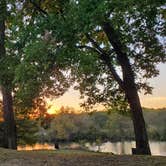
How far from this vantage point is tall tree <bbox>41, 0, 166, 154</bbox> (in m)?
12.4

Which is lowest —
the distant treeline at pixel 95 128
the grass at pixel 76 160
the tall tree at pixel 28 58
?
A: the grass at pixel 76 160

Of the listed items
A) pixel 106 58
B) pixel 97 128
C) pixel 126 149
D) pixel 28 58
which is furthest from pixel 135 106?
pixel 97 128

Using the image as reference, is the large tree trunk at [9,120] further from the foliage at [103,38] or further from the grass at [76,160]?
the grass at [76,160]

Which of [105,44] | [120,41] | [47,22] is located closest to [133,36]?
[120,41]

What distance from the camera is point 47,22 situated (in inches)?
557

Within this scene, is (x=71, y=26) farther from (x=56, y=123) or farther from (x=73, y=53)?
(x=56, y=123)

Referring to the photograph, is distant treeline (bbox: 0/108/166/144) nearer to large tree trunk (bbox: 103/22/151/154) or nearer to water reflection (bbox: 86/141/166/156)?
water reflection (bbox: 86/141/166/156)

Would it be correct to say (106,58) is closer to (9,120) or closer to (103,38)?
(103,38)

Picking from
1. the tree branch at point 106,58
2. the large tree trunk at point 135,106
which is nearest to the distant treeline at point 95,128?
the tree branch at point 106,58

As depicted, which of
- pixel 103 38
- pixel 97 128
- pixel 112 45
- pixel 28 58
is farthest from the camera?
pixel 97 128

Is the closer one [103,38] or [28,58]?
[28,58]

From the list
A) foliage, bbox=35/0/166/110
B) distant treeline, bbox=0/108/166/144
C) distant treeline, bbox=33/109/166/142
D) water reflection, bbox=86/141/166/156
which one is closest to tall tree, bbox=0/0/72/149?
foliage, bbox=35/0/166/110

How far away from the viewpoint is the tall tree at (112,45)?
12.4 m

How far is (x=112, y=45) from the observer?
18.3 m
